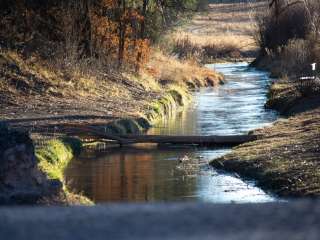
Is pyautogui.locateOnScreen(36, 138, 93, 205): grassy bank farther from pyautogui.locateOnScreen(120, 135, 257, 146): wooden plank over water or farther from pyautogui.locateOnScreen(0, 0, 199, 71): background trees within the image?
pyautogui.locateOnScreen(0, 0, 199, 71): background trees

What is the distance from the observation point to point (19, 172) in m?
12.6

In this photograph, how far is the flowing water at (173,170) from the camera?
17578 millimetres

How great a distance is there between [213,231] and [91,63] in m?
30.6

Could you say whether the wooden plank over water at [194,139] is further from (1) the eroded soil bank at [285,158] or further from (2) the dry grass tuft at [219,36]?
(2) the dry grass tuft at [219,36]

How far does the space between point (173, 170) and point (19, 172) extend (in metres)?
8.81

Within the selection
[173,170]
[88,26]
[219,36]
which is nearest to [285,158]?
[173,170]

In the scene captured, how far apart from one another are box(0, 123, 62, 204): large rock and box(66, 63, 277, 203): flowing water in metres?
4.14

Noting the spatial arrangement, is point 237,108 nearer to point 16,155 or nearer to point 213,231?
point 16,155

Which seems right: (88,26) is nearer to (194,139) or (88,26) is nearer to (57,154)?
(194,139)

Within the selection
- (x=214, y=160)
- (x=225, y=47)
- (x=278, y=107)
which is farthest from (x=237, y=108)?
(x=225, y=47)

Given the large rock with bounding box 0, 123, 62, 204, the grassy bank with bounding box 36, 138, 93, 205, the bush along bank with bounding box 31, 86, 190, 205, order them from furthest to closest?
the grassy bank with bounding box 36, 138, 93, 205 < the bush along bank with bounding box 31, 86, 190, 205 < the large rock with bounding box 0, 123, 62, 204

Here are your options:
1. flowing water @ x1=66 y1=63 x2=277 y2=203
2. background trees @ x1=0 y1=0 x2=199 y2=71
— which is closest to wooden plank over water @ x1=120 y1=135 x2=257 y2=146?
flowing water @ x1=66 y1=63 x2=277 y2=203

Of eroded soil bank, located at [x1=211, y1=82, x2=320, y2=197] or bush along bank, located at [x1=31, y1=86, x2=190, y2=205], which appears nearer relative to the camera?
bush along bank, located at [x1=31, y1=86, x2=190, y2=205]

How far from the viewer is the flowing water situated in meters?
17.6
